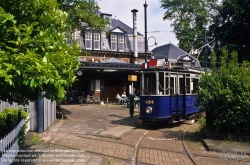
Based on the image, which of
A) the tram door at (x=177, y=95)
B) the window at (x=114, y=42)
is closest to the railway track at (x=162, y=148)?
the tram door at (x=177, y=95)

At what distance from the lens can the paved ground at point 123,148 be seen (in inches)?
300

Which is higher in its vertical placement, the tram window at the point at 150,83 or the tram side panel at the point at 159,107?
the tram window at the point at 150,83

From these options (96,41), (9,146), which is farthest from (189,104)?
(96,41)

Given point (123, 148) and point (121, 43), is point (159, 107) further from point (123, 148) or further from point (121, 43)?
point (121, 43)

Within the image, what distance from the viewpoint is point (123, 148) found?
9.27 meters

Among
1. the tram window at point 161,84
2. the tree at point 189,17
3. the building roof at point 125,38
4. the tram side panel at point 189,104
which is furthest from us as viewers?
the tree at point 189,17

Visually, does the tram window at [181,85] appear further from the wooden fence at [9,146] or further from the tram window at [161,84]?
the wooden fence at [9,146]

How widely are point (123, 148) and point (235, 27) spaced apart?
86.9 feet

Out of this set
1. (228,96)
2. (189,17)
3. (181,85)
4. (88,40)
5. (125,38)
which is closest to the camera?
(228,96)

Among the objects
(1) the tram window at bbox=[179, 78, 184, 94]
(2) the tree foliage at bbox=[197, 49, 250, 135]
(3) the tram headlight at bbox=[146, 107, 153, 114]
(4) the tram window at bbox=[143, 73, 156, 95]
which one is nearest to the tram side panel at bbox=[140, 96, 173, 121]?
(3) the tram headlight at bbox=[146, 107, 153, 114]

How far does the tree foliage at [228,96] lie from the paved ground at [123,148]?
80 cm

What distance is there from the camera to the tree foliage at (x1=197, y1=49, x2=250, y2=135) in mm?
9688

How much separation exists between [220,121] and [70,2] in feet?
37.0

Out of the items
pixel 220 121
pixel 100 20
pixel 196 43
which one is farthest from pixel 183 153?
pixel 196 43
